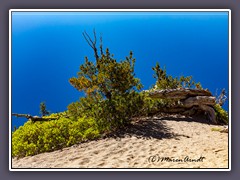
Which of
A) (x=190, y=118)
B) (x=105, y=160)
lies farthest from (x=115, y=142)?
(x=190, y=118)


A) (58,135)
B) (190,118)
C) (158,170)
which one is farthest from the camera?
(190,118)

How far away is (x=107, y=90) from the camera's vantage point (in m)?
10.3

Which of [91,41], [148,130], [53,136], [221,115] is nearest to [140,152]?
[148,130]

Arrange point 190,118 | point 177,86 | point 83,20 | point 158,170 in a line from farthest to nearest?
point 177,86, point 190,118, point 83,20, point 158,170

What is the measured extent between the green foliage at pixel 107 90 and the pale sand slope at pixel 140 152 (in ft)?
2.48

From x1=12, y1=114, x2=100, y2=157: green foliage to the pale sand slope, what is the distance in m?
0.45

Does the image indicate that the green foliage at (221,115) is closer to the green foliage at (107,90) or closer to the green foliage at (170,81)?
the green foliage at (170,81)

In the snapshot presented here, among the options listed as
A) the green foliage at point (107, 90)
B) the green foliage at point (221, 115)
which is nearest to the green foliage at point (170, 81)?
the green foliage at point (221, 115)

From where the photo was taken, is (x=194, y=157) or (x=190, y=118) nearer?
(x=194, y=157)

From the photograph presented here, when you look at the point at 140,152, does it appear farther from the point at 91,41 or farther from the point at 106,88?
the point at 91,41

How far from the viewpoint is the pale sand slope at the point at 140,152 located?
7055 millimetres
